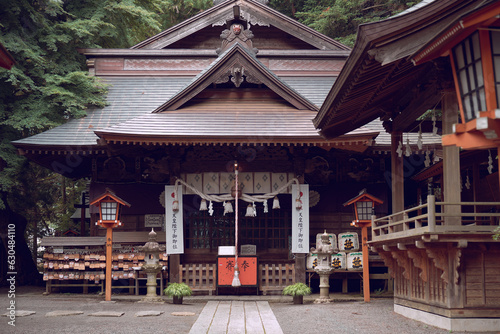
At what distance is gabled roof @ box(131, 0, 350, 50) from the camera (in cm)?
2177

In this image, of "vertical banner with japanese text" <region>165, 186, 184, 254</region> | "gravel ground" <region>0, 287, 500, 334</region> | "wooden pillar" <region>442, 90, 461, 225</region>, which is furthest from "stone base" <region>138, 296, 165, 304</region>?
"wooden pillar" <region>442, 90, 461, 225</region>

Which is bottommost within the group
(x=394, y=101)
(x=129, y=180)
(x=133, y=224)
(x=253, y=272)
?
(x=253, y=272)

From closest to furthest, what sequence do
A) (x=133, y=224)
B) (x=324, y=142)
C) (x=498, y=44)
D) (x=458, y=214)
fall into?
(x=498, y=44), (x=458, y=214), (x=324, y=142), (x=133, y=224)

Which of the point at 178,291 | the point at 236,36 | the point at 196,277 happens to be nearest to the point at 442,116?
the point at 178,291

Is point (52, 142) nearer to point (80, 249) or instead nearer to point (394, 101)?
point (80, 249)

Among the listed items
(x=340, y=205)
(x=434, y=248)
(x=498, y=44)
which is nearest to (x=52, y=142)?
(x=340, y=205)

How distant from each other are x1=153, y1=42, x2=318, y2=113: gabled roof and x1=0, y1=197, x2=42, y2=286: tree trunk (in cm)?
628

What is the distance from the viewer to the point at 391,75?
33.5 feet

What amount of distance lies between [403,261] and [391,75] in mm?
3799

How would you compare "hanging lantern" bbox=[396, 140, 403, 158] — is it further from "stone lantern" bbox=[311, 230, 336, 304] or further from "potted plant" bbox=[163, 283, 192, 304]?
"potted plant" bbox=[163, 283, 192, 304]

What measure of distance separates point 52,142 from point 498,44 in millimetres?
13093

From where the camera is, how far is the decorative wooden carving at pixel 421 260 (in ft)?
33.6

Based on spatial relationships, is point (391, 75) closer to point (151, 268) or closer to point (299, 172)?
point (299, 172)

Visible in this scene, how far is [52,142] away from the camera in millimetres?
16312
